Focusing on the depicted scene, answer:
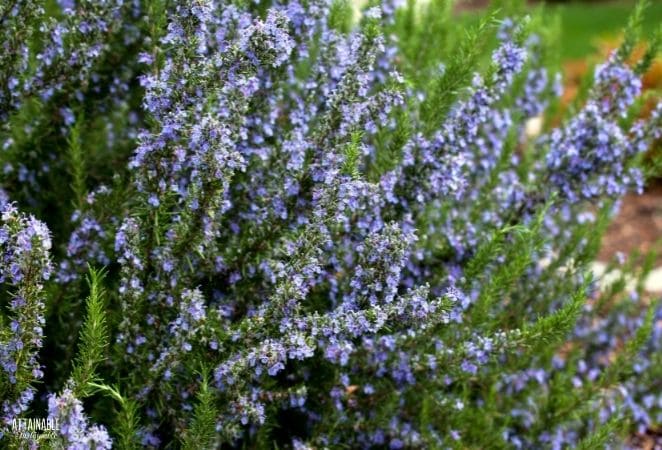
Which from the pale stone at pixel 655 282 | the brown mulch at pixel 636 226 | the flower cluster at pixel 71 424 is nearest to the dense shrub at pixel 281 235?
the flower cluster at pixel 71 424

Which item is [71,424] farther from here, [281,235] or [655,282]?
[655,282]

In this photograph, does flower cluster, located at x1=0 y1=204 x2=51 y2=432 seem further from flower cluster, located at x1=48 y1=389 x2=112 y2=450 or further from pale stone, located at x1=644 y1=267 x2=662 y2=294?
pale stone, located at x1=644 y1=267 x2=662 y2=294

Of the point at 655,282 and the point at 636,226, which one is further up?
the point at 636,226

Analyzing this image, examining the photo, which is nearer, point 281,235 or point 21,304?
point 21,304

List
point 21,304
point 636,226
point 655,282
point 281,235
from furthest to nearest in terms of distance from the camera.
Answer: point 636,226 < point 655,282 < point 281,235 < point 21,304

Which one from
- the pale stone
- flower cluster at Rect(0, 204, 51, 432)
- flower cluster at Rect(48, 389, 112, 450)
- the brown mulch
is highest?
the brown mulch

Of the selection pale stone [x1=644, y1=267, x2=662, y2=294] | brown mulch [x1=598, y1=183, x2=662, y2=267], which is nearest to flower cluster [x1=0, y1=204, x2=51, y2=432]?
pale stone [x1=644, y1=267, x2=662, y2=294]

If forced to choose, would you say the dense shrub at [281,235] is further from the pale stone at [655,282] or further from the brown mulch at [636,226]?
the brown mulch at [636,226]

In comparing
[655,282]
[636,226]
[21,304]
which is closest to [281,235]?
[21,304]
